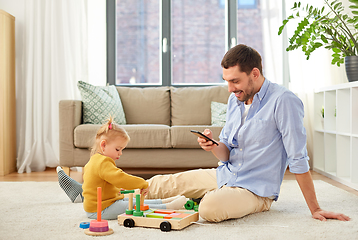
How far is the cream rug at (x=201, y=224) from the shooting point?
1.38 metres

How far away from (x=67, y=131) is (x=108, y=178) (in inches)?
56.6

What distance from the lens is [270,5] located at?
389 centimetres

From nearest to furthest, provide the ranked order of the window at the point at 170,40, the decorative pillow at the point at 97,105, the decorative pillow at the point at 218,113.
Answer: the decorative pillow at the point at 97,105, the decorative pillow at the point at 218,113, the window at the point at 170,40

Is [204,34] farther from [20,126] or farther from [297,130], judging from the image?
[297,130]

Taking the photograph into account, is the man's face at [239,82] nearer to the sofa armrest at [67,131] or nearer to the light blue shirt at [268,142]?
the light blue shirt at [268,142]

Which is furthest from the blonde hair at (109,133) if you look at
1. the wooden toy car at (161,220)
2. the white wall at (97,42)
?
the white wall at (97,42)

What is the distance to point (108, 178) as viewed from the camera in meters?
1.54

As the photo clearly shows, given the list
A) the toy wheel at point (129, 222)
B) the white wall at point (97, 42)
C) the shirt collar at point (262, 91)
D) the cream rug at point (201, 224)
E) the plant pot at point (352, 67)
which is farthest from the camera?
the white wall at point (97, 42)

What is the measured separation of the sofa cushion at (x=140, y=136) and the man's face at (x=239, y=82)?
132cm

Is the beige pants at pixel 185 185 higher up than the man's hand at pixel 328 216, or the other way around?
the beige pants at pixel 185 185

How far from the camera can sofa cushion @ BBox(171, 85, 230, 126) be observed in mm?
3449

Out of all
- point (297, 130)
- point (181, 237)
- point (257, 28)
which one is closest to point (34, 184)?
point (181, 237)

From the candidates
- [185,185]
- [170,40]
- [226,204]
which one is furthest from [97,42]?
[226,204]

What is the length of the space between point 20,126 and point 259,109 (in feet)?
9.32
